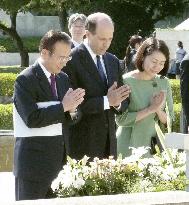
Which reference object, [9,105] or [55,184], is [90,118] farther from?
[9,105]

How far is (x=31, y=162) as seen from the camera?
4.55 m

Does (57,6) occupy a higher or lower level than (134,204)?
higher

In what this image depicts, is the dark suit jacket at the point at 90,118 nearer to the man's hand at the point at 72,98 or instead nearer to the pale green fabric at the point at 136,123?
the pale green fabric at the point at 136,123

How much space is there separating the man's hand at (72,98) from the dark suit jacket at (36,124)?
0.04 m

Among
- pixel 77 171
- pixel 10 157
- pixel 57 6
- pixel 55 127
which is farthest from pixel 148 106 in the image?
pixel 57 6

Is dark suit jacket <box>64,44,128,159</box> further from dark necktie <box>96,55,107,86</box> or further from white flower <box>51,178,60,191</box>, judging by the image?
white flower <box>51,178,60,191</box>

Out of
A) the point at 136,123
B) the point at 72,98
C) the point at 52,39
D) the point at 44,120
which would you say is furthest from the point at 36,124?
the point at 136,123

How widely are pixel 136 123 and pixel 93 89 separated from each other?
0.61 meters

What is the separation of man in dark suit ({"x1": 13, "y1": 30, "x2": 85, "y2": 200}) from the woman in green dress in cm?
116

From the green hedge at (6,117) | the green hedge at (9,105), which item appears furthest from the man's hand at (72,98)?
the green hedge at (6,117)

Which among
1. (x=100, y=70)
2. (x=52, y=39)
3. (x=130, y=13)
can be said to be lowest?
(x=100, y=70)

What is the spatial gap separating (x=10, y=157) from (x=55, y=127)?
10.8 ft

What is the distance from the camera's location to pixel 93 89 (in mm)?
5324

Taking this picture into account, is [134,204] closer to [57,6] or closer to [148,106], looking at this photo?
[148,106]
